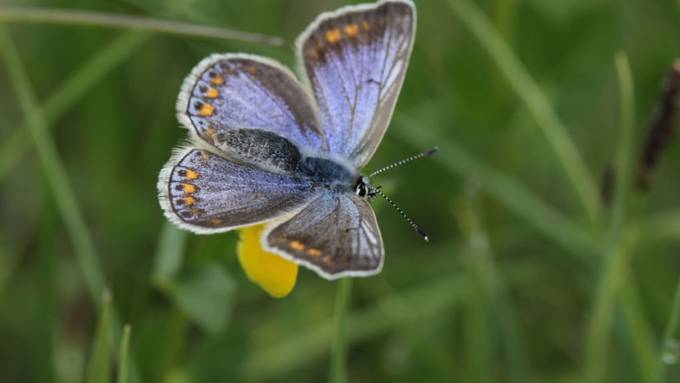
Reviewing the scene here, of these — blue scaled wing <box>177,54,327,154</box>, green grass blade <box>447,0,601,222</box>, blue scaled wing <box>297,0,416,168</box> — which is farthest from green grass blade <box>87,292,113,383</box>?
green grass blade <box>447,0,601,222</box>

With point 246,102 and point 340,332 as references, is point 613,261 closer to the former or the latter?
point 340,332

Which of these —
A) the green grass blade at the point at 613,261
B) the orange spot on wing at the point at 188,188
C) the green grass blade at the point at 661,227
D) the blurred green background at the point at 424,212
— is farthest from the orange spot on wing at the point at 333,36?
the green grass blade at the point at 661,227

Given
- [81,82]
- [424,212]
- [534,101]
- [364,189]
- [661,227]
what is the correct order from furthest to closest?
[424,212] → [661,227] → [81,82] → [534,101] → [364,189]

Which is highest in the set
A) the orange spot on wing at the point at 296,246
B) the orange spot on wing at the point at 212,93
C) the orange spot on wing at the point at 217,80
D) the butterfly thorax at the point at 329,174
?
the orange spot on wing at the point at 217,80

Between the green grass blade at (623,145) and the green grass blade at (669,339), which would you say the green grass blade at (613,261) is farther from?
the green grass blade at (669,339)

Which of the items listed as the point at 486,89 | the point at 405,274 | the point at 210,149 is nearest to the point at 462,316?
the point at 405,274

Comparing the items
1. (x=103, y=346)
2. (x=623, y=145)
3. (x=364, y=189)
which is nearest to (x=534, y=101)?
(x=623, y=145)
